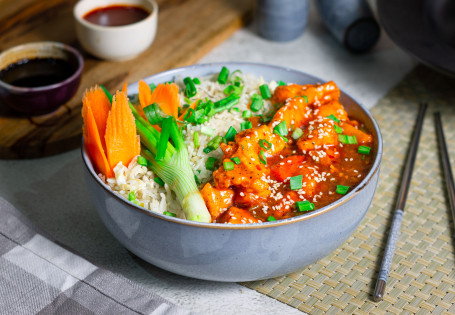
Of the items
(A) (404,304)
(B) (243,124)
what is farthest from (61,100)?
(A) (404,304)

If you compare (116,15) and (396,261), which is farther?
(116,15)

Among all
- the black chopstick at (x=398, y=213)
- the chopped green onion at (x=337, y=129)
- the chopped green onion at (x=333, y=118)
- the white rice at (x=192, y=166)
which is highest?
the chopped green onion at (x=333, y=118)

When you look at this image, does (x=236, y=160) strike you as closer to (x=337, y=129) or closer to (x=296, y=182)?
(x=296, y=182)

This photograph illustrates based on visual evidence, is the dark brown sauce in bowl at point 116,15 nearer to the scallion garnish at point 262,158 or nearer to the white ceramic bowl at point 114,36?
the white ceramic bowl at point 114,36

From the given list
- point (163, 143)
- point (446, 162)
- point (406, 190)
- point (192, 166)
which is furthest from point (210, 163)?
point (446, 162)

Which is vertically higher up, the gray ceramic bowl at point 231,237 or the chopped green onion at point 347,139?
the chopped green onion at point 347,139

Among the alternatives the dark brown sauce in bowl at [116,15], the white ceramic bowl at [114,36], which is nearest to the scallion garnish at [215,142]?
the white ceramic bowl at [114,36]
